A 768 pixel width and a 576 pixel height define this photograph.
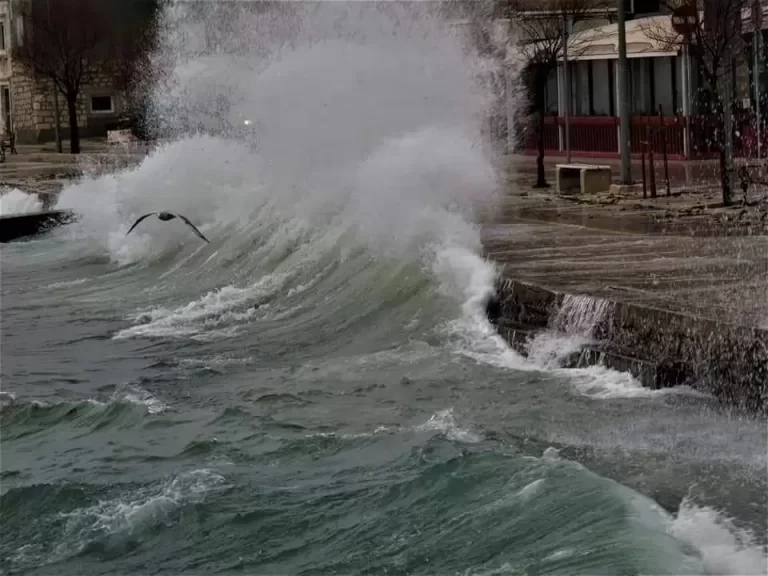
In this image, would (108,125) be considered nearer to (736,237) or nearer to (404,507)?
(736,237)

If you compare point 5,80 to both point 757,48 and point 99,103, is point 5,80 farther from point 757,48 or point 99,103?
point 757,48

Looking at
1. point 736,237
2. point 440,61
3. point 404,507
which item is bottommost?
point 404,507

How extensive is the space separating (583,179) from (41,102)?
42538 mm

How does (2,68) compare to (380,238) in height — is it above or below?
above

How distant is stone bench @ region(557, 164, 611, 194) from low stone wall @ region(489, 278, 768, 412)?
31.0 ft

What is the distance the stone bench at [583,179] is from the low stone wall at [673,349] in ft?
31.0

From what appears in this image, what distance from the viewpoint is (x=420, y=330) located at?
1360 cm

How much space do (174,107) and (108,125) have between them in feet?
90.2

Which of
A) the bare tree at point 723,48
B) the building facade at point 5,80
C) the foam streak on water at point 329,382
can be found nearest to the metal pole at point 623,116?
the bare tree at point 723,48

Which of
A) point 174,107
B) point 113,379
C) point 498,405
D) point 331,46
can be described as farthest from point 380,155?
point 174,107

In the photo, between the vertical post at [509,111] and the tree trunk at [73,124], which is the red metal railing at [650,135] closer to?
the vertical post at [509,111]

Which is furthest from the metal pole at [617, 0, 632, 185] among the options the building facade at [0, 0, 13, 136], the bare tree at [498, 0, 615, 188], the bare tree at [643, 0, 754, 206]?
the building facade at [0, 0, 13, 136]

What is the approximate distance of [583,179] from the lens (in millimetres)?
21672

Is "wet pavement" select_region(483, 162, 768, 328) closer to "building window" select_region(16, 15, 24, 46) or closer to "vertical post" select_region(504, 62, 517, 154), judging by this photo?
"vertical post" select_region(504, 62, 517, 154)
